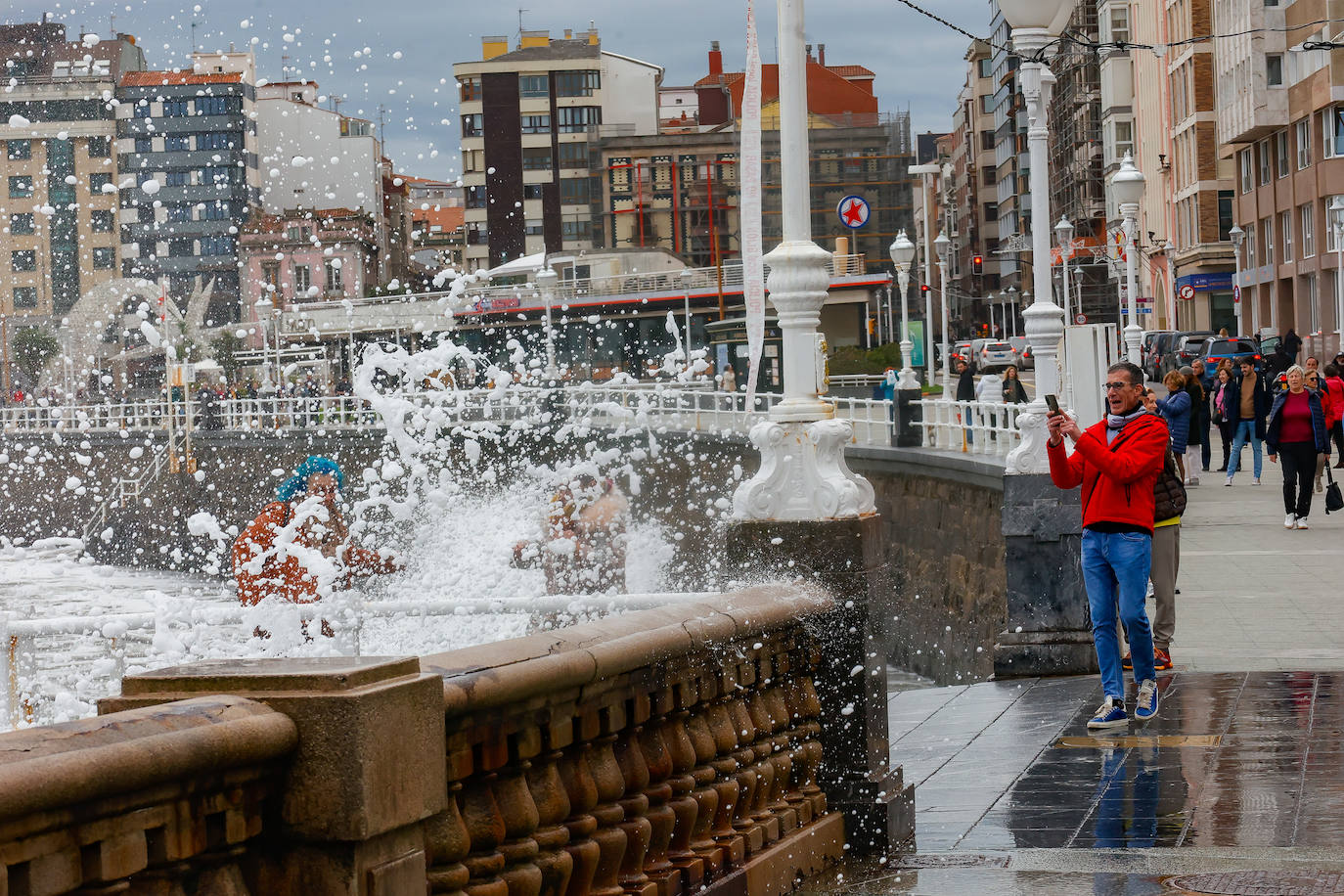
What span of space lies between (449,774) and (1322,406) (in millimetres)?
20339

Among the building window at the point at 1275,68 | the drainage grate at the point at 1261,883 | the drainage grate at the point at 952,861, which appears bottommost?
the drainage grate at the point at 952,861

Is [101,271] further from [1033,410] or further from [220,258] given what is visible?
[1033,410]

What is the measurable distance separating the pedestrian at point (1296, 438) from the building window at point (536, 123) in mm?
92510

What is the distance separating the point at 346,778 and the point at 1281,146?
5514cm

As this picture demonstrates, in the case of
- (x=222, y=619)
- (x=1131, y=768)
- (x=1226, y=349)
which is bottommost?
(x=1131, y=768)

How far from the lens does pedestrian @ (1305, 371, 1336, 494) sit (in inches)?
842

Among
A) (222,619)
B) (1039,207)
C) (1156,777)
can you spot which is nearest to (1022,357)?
(1039,207)

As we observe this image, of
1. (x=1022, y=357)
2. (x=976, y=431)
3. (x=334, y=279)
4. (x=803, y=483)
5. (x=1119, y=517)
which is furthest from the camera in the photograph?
(x=334, y=279)

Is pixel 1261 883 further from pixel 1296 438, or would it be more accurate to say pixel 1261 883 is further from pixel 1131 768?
pixel 1296 438

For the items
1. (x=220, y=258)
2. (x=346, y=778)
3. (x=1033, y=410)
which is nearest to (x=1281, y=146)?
(x=1033, y=410)

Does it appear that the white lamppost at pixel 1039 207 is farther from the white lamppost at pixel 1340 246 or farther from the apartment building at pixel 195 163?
the apartment building at pixel 195 163

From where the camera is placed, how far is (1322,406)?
72.2 feet

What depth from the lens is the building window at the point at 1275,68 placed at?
53.6 m

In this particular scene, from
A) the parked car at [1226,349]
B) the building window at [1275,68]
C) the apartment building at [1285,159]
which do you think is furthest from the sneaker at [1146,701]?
the building window at [1275,68]
